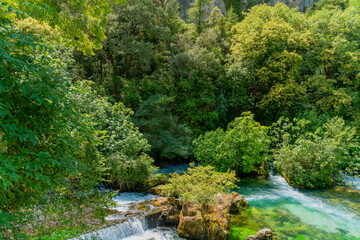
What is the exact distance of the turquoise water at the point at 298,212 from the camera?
779 cm

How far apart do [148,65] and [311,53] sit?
46.7ft

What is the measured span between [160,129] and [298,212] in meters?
8.79

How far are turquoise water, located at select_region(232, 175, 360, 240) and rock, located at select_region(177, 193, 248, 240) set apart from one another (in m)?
0.63

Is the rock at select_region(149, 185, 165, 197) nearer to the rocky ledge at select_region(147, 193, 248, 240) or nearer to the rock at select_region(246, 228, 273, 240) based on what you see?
the rocky ledge at select_region(147, 193, 248, 240)

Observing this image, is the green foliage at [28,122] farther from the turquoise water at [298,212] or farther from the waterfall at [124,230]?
the turquoise water at [298,212]

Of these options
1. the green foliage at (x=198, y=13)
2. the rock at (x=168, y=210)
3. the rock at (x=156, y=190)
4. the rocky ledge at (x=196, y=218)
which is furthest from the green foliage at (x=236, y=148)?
the green foliage at (x=198, y=13)

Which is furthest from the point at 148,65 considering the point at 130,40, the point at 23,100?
the point at 23,100

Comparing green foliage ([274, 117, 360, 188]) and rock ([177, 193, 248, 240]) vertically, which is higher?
green foliage ([274, 117, 360, 188])

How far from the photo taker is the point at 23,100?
2.64 metres

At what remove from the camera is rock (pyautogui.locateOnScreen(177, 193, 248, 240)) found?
711cm

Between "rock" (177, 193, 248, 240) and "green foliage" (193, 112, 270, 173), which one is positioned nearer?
"rock" (177, 193, 248, 240)

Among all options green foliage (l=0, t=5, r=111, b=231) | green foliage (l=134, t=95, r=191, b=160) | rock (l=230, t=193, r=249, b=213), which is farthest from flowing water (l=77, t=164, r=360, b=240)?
green foliage (l=134, t=95, r=191, b=160)

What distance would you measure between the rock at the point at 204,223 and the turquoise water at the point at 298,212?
0.63 metres

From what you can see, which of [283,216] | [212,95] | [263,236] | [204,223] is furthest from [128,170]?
[212,95]
